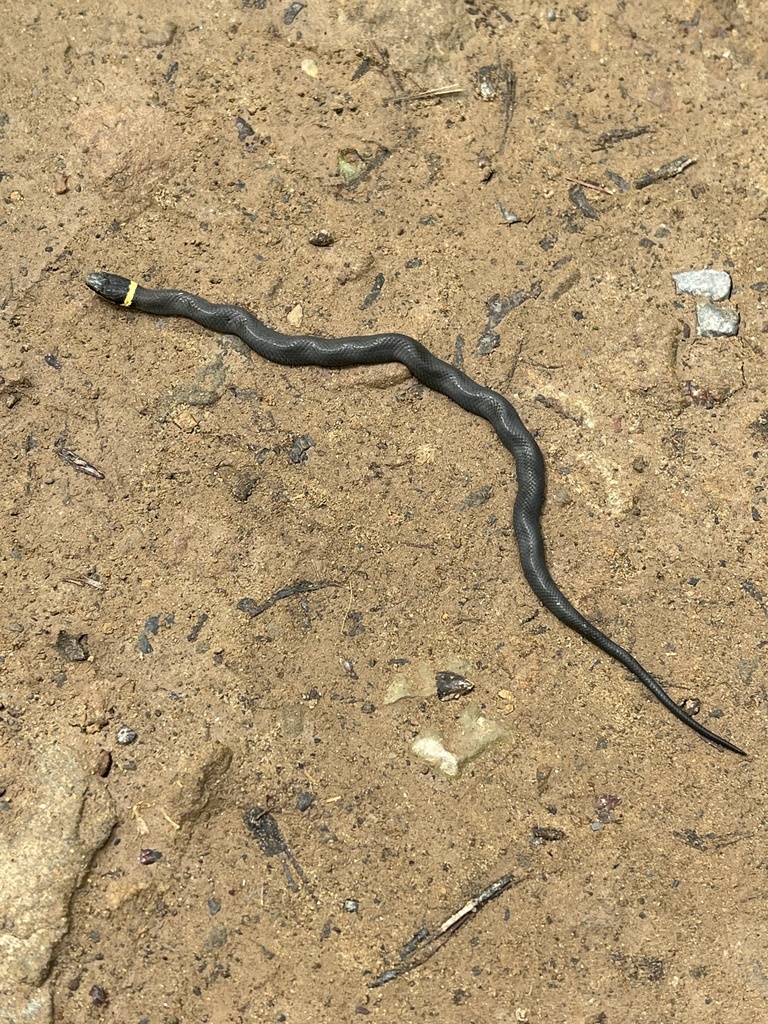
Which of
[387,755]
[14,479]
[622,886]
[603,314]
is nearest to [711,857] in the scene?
[622,886]

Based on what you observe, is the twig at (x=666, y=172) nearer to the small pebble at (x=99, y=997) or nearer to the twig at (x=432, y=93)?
the twig at (x=432, y=93)

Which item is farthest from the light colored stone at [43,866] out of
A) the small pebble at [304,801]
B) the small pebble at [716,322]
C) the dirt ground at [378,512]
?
the small pebble at [716,322]

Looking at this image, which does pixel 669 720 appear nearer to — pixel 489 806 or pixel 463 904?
pixel 489 806

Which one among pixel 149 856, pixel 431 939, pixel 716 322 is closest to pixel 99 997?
pixel 149 856

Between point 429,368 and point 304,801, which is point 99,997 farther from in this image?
point 429,368

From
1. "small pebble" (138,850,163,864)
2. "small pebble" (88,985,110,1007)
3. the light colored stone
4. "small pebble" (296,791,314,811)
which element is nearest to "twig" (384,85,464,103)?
"small pebble" (296,791,314,811)

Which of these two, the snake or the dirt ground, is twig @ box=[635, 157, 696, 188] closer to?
the dirt ground
